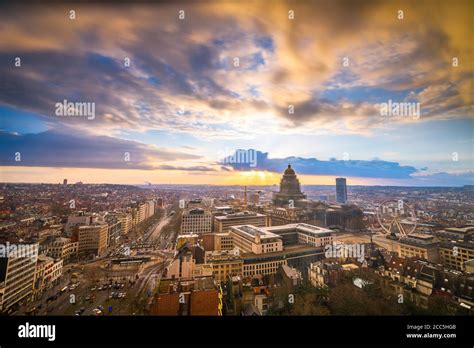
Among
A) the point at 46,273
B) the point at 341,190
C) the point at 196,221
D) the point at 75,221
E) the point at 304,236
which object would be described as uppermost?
the point at 341,190

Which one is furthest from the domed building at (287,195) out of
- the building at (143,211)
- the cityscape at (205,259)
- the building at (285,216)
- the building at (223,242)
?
the building at (143,211)

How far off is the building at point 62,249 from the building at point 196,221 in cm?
266

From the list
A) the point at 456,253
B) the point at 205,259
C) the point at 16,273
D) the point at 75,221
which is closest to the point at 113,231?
the point at 75,221

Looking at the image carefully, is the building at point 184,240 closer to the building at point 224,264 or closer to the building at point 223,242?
the building at point 223,242

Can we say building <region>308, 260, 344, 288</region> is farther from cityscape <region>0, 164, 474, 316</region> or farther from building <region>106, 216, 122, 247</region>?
building <region>106, 216, 122, 247</region>

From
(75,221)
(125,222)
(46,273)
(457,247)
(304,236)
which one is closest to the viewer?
(46,273)

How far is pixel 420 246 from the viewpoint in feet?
15.2

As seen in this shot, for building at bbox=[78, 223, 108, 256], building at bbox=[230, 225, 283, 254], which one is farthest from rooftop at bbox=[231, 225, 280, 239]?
building at bbox=[78, 223, 108, 256]

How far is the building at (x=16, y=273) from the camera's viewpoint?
8.56 feet

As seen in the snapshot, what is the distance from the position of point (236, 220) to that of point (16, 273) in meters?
5.34

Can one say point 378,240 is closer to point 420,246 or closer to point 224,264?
point 420,246

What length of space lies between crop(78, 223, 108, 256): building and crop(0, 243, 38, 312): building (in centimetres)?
68

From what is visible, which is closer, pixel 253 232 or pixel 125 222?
pixel 125 222
